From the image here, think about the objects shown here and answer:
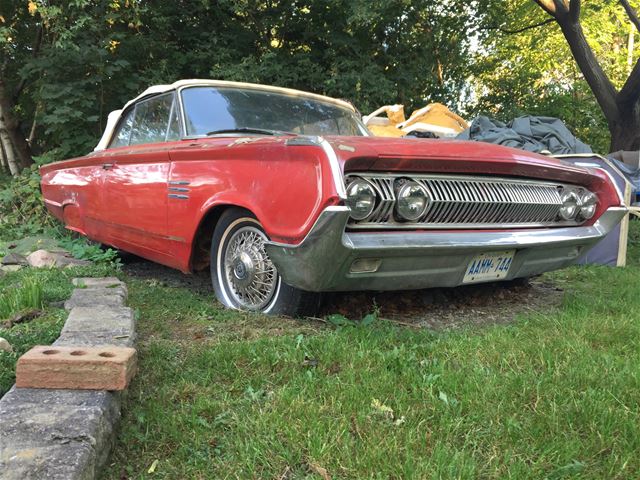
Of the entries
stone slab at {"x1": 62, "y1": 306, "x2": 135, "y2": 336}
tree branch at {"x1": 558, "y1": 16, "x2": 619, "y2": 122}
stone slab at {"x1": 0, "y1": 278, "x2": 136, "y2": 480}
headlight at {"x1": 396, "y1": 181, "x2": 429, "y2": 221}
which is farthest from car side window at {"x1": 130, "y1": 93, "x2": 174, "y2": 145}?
tree branch at {"x1": 558, "y1": 16, "x2": 619, "y2": 122}

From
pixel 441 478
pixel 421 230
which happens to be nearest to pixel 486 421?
pixel 441 478

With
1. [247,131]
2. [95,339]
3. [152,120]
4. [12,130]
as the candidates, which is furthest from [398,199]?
[12,130]

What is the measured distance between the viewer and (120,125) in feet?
16.9

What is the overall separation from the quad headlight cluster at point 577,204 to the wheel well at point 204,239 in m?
2.18

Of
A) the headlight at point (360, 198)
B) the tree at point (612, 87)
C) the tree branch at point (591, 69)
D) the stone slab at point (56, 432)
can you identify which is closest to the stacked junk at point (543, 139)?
the headlight at point (360, 198)

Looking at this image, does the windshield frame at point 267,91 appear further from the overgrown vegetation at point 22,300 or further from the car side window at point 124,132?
the overgrown vegetation at point 22,300

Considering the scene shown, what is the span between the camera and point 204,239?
141 inches

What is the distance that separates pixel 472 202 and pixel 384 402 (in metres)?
1.35

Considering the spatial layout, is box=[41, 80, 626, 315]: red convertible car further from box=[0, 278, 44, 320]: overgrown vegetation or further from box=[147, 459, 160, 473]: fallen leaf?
box=[147, 459, 160, 473]: fallen leaf

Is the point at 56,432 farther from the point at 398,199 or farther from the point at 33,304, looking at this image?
the point at 33,304

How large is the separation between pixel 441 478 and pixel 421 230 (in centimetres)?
143

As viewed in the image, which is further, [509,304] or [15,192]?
[15,192]

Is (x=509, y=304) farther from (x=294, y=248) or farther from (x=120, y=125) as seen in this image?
(x=120, y=125)

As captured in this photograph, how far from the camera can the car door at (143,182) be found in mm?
3777
